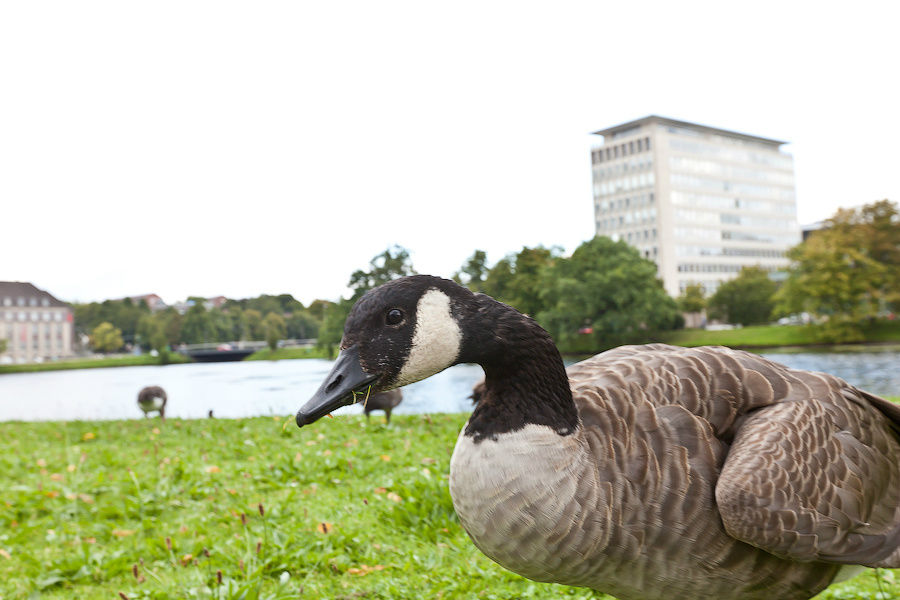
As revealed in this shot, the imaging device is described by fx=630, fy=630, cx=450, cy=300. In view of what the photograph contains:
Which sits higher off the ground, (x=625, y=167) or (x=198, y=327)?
(x=625, y=167)

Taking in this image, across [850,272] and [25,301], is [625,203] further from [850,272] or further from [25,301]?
[25,301]

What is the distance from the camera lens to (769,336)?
1879 inches

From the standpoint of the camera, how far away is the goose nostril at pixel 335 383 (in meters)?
2.41

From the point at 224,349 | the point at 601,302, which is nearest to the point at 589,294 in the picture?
the point at 601,302

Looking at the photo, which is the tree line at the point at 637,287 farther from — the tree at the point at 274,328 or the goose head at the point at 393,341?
the goose head at the point at 393,341

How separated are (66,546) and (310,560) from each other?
2.23m

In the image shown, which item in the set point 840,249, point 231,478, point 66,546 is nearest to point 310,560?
point 66,546

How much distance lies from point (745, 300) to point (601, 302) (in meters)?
40.5

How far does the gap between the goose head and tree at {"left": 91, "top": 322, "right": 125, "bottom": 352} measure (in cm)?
8387

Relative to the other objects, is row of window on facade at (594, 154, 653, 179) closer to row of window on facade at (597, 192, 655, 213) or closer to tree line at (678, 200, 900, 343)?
row of window on facade at (597, 192, 655, 213)

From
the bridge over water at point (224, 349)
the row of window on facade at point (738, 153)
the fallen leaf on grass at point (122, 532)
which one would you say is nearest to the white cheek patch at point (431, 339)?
the fallen leaf on grass at point (122, 532)

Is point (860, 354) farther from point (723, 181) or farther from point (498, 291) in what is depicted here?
point (723, 181)

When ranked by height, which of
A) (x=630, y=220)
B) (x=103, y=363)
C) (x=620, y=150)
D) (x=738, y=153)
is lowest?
(x=103, y=363)

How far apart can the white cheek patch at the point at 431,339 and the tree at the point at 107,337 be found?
3305 inches
